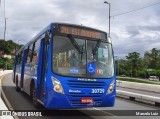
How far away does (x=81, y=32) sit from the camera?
454 inches

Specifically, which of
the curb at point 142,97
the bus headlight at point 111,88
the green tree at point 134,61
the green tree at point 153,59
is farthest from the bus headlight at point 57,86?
the green tree at point 153,59

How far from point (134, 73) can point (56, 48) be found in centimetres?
13730

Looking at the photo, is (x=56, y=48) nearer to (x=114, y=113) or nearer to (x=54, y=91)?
(x=54, y=91)

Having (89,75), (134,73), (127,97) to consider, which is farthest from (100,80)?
(134,73)

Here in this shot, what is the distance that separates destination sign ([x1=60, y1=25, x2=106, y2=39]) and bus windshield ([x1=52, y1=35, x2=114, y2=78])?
0.22 metres

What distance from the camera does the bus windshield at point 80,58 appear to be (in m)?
10.8

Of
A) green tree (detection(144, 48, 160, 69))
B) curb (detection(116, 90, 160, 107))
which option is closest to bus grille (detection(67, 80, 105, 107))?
curb (detection(116, 90, 160, 107))

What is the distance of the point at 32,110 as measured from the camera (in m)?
12.5

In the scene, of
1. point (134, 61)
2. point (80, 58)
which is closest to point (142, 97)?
point (80, 58)

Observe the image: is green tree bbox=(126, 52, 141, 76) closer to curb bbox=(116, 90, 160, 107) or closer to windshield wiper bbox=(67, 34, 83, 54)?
curb bbox=(116, 90, 160, 107)

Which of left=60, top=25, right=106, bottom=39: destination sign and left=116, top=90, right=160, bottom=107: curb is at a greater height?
left=60, top=25, right=106, bottom=39: destination sign

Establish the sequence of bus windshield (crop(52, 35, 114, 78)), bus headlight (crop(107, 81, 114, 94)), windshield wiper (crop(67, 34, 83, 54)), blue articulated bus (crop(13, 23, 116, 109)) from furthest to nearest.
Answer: bus headlight (crop(107, 81, 114, 94)) → windshield wiper (crop(67, 34, 83, 54)) → bus windshield (crop(52, 35, 114, 78)) → blue articulated bus (crop(13, 23, 116, 109))

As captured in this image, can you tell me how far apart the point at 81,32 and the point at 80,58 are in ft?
3.56

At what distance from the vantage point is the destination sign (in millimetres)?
11328
